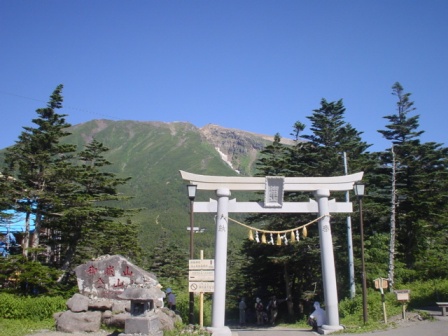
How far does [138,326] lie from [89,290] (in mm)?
3485

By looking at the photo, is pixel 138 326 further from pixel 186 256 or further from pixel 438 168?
pixel 186 256

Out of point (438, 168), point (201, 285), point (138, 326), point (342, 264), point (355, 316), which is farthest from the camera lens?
point (438, 168)

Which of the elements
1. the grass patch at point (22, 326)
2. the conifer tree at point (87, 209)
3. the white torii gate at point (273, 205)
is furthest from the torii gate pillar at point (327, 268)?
the conifer tree at point (87, 209)

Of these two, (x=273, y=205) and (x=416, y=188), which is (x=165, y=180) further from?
(x=273, y=205)

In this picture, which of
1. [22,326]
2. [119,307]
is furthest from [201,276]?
[22,326]

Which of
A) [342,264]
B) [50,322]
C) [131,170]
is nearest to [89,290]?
[50,322]

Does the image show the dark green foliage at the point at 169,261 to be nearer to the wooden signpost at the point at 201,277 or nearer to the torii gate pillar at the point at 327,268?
the torii gate pillar at the point at 327,268

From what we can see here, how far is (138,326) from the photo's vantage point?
9.95 metres

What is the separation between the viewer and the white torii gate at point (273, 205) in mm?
13188

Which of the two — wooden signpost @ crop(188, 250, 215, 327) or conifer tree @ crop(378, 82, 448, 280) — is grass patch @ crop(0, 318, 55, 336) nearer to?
wooden signpost @ crop(188, 250, 215, 327)

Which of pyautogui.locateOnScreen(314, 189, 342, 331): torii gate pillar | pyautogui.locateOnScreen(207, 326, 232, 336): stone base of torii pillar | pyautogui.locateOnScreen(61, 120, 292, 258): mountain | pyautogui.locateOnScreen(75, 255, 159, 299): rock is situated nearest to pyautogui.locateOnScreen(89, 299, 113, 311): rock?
pyautogui.locateOnScreen(75, 255, 159, 299): rock

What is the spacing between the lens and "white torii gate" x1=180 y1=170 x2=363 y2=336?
43.3 feet

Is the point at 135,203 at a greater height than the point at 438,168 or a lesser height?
greater

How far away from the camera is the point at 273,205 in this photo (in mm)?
13695
